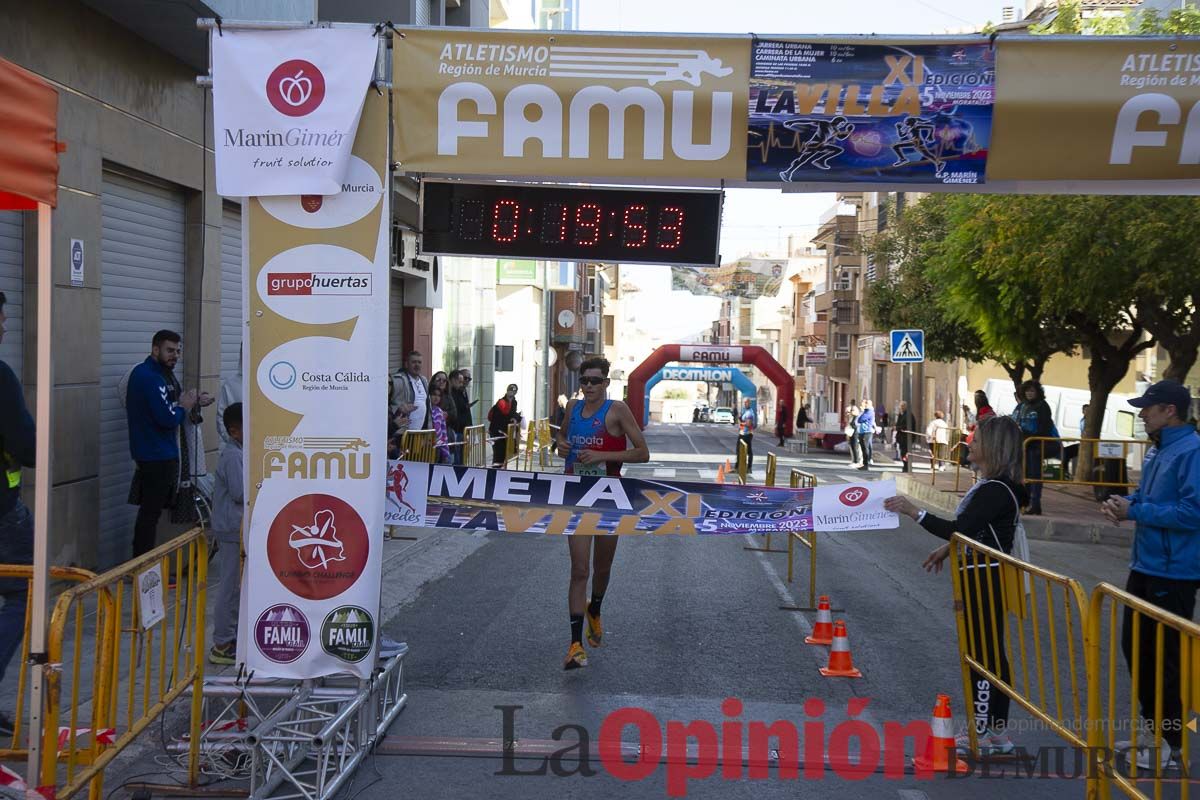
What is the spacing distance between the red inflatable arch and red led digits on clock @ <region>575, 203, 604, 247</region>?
3315cm

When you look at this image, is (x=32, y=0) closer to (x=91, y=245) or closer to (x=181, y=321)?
(x=91, y=245)

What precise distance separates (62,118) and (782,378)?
3912 centimetres

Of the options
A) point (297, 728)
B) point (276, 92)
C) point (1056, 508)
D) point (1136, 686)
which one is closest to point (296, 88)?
point (276, 92)

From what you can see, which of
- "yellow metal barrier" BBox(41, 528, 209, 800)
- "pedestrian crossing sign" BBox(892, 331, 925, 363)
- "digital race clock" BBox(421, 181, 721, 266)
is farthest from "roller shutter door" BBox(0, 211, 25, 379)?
"pedestrian crossing sign" BBox(892, 331, 925, 363)

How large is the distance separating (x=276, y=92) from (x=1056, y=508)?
16.5 m

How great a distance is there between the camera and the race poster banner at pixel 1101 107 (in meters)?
6.23

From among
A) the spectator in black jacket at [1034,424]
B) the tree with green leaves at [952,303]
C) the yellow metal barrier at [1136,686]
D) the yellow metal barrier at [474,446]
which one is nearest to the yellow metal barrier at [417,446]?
the yellow metal barrier at [474,446]

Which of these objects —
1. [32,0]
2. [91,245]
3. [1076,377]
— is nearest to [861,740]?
[91,245]

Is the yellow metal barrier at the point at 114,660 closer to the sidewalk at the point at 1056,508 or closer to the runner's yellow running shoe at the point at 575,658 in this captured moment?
the runner's yellow running shoe at the point at 575,658

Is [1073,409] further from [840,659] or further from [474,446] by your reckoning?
[840,659]

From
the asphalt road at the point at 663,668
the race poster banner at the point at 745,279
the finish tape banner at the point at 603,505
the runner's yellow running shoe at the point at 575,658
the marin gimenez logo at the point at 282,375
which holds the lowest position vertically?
the asphalt road at the point at 663,668

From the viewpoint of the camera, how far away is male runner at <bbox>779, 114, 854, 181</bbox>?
640cm

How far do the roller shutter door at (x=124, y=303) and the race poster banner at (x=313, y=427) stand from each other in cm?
484

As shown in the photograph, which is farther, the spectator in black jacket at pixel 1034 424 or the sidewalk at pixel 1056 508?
the spectator in black jacket at pixel 1034 424
